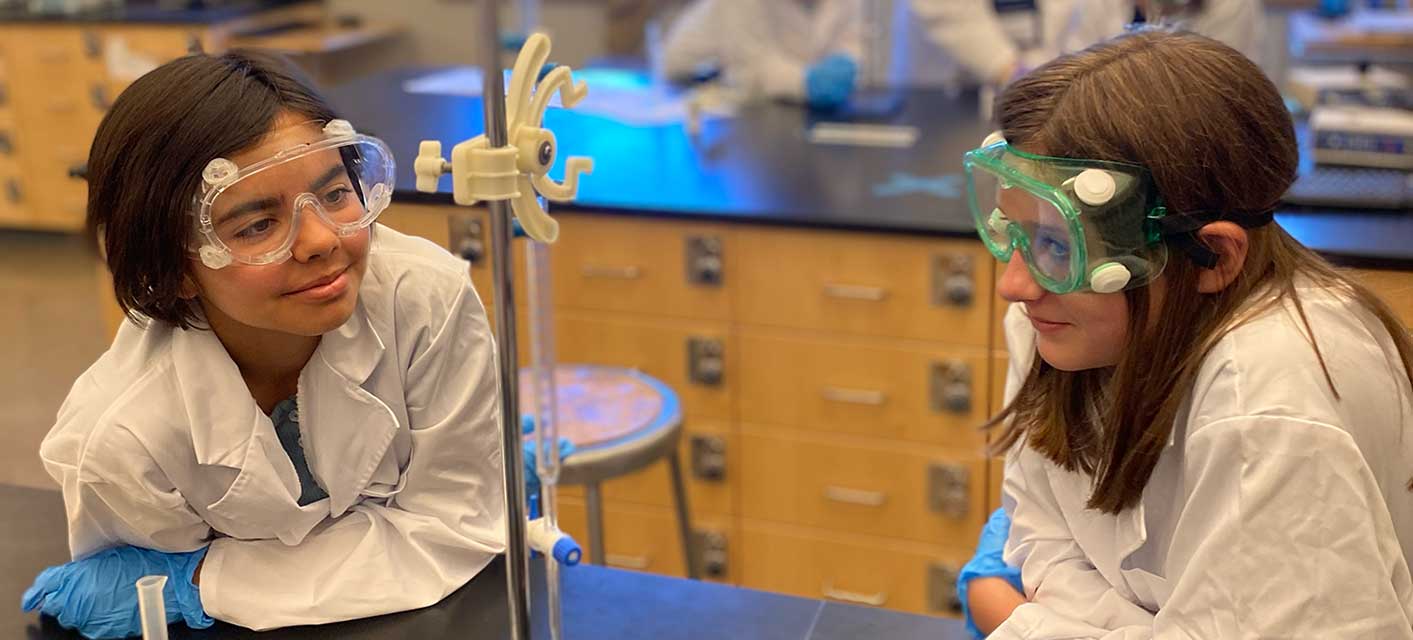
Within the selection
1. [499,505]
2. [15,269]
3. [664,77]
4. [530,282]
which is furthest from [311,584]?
[15,269]

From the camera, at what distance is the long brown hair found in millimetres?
1039

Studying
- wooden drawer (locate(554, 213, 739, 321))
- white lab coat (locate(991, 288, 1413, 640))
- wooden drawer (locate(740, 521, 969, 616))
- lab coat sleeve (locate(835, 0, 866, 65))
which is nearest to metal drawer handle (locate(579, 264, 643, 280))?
wooden drawer (locate(554, 213, 739, 321))

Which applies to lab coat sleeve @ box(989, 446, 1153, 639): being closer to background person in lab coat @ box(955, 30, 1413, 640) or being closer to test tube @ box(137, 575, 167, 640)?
background person in lab coat @ box(955, 30, 1413, 640)

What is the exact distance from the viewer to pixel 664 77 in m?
3.49

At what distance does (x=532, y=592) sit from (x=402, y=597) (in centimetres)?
12

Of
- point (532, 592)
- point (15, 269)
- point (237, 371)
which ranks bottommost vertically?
point (15, 269)

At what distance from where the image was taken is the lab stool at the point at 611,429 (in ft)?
6.48

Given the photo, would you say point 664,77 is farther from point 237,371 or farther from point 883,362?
point 237,371

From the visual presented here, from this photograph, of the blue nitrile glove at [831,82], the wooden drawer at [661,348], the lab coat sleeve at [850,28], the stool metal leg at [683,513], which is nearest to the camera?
the stool metal leg at [683,513]

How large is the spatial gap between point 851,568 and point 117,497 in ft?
5.41

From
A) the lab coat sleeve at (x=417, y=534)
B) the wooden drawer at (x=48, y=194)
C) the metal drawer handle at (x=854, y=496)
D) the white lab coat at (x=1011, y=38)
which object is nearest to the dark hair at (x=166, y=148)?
the lab coat sleeve at (x=417, y=534)

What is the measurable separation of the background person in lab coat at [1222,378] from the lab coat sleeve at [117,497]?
734 mm

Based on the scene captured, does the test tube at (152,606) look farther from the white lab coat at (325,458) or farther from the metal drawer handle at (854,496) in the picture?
the metal drawer handle at (854,496)

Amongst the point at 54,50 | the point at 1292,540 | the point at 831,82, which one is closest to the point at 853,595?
the point at 831,82
